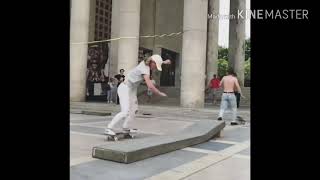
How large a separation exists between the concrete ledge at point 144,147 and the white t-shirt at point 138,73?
1249mm

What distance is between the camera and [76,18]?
2062cm

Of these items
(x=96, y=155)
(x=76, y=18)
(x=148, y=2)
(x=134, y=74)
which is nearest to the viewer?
(x=96, y=155)

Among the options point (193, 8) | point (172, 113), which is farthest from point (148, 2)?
point (172, 113)

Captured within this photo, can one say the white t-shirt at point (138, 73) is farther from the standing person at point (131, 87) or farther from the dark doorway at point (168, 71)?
the dark doorway at point (168, 71)

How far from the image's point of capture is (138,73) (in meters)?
7.61

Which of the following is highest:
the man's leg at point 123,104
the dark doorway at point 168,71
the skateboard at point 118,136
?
the dark doorway at point 168,71

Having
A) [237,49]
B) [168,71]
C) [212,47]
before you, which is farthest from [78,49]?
[168,71]

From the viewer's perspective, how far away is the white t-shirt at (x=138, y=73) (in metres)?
7.43

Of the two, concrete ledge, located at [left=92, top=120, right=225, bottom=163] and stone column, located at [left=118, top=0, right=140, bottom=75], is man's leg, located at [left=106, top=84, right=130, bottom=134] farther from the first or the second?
stone column, located at [left=118, top=0, right=140, bottom=75]

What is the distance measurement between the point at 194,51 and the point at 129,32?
12.5 ft
